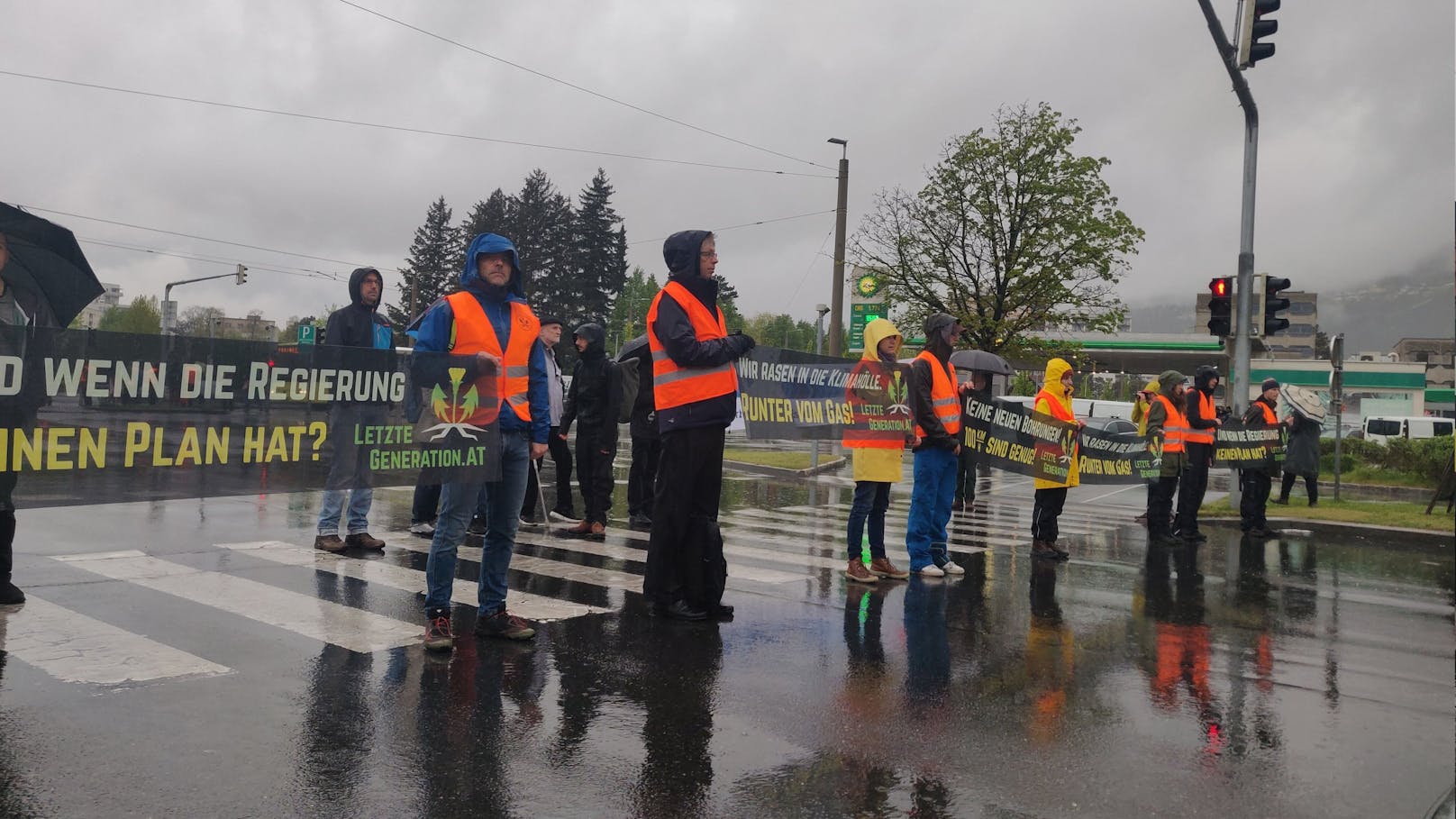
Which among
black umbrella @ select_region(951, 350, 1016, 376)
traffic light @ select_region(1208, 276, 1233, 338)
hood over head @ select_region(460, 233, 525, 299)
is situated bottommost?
hood over head @ select_region(460, 233, 525, 299)

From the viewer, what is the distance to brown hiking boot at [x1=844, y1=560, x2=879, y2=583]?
316 inches

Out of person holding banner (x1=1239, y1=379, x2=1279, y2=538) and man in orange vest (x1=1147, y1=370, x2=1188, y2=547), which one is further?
person holding banner (x1=1239, y1=379, x2=1279, y2=538)

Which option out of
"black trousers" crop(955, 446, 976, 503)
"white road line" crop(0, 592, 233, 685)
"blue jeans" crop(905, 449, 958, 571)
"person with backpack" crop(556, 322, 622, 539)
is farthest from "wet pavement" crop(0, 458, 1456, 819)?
"black trousers" crop(955, 446, 976, 503)

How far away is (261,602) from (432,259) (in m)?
87.3

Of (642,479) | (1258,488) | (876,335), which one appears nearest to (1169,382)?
(1258,488)

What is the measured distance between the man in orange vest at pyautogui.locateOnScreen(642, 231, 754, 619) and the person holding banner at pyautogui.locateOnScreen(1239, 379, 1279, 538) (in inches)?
378

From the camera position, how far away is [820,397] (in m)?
8.96

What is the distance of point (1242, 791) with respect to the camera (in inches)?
154

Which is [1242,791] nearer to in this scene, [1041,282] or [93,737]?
[93,737]

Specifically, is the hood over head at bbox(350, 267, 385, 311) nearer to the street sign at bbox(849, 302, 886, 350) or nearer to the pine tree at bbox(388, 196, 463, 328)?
the street sign at bbox(849, 302, 886, 350)

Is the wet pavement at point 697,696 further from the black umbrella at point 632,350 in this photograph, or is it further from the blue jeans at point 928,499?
the black umbrella at point 632,350

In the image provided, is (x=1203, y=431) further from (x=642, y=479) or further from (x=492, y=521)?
(x=492, y=521)

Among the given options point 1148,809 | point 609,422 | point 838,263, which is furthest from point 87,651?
point 838,263

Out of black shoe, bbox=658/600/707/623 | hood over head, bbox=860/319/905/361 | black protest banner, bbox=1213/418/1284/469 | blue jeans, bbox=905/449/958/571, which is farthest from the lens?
black protest banner, bbox=1213/418/1284/469
